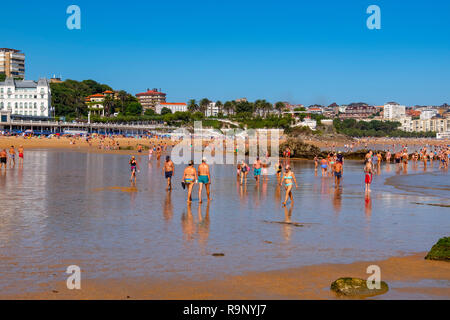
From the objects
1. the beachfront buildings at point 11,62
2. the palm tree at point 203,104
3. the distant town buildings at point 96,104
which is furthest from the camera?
the beachfront buildings at point 11,62

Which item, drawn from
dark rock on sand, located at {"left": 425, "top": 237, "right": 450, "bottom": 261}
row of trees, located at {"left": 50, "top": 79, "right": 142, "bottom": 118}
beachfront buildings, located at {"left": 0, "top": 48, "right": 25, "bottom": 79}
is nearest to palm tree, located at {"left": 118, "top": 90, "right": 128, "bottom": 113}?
row of trees, located at {"left": 50, "top": 79, "right": 142, "bottom": 118}

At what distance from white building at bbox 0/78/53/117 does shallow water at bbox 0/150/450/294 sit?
128 m

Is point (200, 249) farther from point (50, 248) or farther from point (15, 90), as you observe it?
point (15, 90)

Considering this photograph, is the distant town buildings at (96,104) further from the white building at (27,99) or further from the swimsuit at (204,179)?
the swimsuit at (204,179)

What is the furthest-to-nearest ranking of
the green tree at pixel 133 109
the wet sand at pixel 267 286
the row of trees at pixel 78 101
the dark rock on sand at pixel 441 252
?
the green tree at pixel 133 109
the row of trees at pixel 78 101
the dark rock on sand at pixel 441 252
the wet sand at pixel 267 286

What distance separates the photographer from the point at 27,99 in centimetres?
14162

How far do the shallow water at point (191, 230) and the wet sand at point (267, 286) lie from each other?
36cm

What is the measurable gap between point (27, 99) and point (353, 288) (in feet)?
482

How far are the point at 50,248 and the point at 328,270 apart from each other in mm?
5331

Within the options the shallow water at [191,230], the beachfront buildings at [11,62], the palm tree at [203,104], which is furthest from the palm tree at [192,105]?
the shallow water at [191,230]

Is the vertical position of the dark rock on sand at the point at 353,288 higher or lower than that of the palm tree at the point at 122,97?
lower

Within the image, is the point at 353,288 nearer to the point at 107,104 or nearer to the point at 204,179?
the point at 204,179

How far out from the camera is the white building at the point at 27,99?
141m
